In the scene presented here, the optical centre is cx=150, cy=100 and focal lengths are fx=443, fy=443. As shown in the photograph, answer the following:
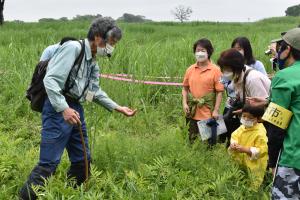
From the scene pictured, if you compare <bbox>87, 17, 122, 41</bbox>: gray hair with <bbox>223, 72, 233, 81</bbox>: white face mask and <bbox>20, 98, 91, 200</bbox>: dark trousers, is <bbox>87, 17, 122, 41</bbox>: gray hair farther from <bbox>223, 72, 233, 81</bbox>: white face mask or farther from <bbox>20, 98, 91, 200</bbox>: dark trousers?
<bbox>223, 72, 233, 81</bbox>: white face mask

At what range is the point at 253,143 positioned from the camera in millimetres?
3633

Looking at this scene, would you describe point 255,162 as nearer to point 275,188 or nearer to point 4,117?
point 275,188

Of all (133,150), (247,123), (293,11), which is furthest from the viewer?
(293,11)

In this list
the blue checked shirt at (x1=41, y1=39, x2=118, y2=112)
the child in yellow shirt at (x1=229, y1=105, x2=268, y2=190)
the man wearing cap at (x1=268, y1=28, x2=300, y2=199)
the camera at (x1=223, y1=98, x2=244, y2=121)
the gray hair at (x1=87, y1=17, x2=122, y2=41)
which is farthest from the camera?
the camera at (x1=223, y1=98, x2=244, y2=121)

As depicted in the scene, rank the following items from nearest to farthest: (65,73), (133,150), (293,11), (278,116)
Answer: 1. (278,116)
2. (65,73)
3. (133,150)
4. (293,11)

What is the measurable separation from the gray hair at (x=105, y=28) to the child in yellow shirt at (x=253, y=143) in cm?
123

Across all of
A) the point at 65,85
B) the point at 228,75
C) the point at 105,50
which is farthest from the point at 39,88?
the point at 228,75

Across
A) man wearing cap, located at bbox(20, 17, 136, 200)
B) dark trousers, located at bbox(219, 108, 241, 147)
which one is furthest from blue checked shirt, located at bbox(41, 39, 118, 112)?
dark trousers, located at bbox(219, 108, 241, 147)

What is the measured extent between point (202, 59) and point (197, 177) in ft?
3.78

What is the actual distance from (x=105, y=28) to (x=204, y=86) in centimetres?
148

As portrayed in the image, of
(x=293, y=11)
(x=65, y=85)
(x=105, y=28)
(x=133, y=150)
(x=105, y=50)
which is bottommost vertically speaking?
(x=293, y=11)

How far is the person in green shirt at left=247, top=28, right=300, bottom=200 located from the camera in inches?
96.7

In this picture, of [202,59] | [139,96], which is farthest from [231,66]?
[139,96]

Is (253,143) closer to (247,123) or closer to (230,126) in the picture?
(247,123)
